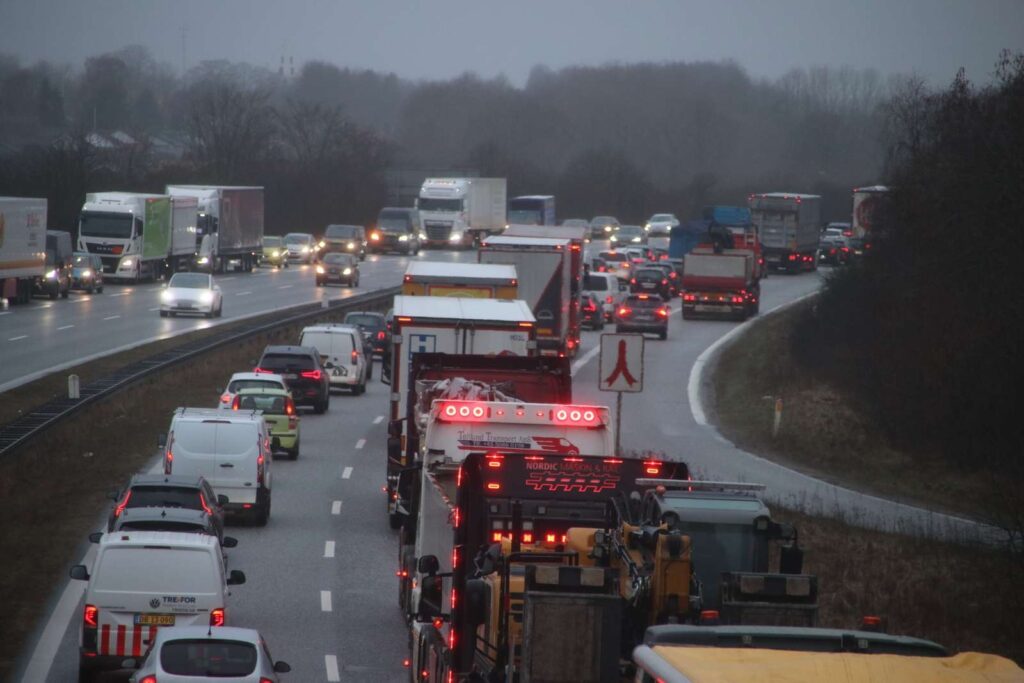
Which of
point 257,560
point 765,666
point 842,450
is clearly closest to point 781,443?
point 842,450

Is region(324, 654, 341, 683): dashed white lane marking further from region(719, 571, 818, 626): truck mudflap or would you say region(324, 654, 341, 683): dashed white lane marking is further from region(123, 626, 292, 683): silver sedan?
region(719, 571, 818, 626): truck mudflap

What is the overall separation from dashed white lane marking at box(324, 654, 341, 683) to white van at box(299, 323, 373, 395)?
25589 millimetres

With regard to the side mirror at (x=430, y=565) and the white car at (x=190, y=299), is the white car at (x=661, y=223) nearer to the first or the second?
the white car at (x=190, y=299)

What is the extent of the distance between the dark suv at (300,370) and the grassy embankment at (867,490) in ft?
33.5

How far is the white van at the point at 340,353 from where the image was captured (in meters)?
43.0

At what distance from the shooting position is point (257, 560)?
902 inches

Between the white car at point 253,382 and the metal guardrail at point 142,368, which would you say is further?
the white car at point 253,382

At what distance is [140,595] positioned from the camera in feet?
52.2

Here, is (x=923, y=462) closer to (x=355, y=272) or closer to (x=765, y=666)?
(x=765, y=666)

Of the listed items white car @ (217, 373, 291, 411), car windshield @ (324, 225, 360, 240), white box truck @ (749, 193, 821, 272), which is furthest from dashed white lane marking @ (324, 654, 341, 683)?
car windshield @ (324, 225, 360, 240)

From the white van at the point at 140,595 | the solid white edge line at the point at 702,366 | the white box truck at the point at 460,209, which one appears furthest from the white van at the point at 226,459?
the white box truck at the point at 460,209

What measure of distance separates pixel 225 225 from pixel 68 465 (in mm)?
54573

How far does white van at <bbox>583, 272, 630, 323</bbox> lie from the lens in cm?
6335

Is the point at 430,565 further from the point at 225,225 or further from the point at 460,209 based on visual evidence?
the point at 460,209
